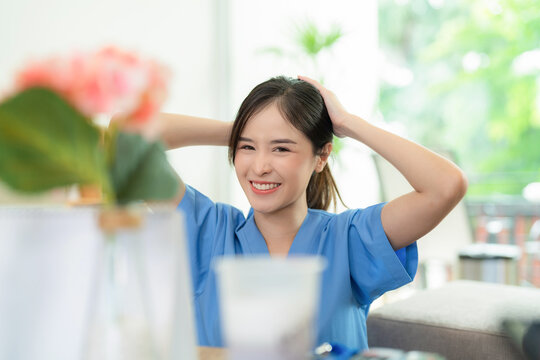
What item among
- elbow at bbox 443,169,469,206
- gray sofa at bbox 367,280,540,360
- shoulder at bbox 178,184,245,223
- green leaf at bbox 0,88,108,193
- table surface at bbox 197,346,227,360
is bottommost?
gray sofa at bbox 367,280,540,360

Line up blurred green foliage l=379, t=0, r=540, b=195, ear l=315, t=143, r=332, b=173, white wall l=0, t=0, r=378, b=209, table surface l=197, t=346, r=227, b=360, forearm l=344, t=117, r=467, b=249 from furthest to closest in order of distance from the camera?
blurred green foliage l=379, t=0, r=540, b=195 → white wall l=0, t=0, r=378, b=209 → ear l=315, t=143, r=332, b=173 → forearm l=344, t=117, r=467, b=249 → table surface l=197, t=346, r=227, b=360

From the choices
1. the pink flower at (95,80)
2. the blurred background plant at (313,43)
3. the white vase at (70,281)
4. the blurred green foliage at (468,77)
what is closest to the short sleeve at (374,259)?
the white vase at (70,281)

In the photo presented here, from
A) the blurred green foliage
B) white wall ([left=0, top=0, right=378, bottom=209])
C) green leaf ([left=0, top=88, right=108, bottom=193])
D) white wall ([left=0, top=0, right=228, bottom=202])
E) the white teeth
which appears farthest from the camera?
the blurred green foliage

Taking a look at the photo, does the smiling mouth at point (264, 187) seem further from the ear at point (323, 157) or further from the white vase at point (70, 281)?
the white vase at point (70, 281)

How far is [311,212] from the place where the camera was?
1374 millimetres

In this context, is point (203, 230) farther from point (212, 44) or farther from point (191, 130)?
point (212, 44)

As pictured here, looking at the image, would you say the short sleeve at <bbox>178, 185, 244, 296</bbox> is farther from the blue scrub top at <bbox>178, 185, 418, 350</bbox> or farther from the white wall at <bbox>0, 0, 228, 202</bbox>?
the white wall at <bbox>0, 0, 228, 202</bbox>

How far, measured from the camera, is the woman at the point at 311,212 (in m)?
1.19

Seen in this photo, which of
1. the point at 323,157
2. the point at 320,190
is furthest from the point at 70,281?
the point at 320,190

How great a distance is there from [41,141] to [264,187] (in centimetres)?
87

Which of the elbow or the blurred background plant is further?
the blurred background plant

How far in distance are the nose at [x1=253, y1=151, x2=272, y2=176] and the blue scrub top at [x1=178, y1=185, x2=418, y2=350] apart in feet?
0.50

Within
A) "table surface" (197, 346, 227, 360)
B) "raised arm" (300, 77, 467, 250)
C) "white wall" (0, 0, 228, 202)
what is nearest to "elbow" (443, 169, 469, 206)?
"raised arm" (300, 77, 467, 250)

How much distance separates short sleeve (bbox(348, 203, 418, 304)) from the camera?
1189 millimetres
